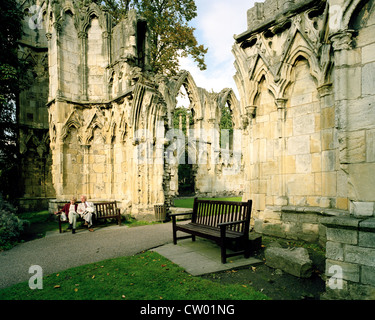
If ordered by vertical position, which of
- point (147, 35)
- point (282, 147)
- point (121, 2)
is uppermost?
point (121, 2)

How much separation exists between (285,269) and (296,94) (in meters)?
3.68

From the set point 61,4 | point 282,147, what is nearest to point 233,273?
point 282,147

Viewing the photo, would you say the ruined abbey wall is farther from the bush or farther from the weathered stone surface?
the weathered stone surface

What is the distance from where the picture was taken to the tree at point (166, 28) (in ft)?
53.6

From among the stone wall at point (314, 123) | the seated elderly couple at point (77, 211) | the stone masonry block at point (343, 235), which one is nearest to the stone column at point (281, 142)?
the stone wall at point (314, 123)

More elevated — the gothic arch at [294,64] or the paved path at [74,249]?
the gothic arch at [294,64]

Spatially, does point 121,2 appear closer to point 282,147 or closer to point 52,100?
point 52,100

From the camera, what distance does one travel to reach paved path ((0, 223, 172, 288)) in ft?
14.4

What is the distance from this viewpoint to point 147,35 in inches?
476

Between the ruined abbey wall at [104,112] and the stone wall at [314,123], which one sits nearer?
the stone wall at [314,123]

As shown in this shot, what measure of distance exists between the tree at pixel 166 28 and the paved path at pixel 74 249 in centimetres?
1239

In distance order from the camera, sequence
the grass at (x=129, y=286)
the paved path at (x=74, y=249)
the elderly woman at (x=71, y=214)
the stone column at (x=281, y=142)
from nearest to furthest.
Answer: the grass at (x=129, y=286) < the paved path at (x=74, y=249) < the stone column at (x=281, y=142) < the elderly woman at (x=71, y=214)

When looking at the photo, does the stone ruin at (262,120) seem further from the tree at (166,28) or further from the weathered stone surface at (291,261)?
the tree at (166,28)

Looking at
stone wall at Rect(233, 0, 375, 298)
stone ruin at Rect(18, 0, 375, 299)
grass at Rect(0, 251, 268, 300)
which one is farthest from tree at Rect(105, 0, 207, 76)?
grass at Rect(0, 251, 268, 300)
